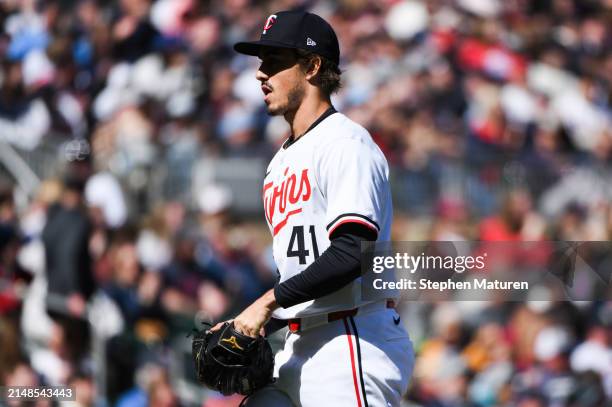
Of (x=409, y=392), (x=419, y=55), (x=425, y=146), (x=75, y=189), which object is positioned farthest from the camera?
(x=419, y=55)

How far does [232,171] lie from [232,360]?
5454 millimetres

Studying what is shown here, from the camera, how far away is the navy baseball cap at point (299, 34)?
3.65m

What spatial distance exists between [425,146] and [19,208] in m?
3.41

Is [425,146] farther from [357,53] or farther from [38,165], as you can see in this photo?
[38,165]

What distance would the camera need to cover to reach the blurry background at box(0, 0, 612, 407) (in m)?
7.36

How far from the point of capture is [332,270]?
337cm

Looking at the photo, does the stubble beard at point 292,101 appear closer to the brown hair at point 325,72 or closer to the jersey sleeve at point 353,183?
the brown hair at point 325,72

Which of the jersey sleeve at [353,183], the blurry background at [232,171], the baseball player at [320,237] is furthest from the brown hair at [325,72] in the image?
the blurry background at [232,171]

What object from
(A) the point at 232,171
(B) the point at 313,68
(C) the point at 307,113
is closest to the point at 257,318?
(C) the point at 307,113

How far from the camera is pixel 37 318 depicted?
7445 mm

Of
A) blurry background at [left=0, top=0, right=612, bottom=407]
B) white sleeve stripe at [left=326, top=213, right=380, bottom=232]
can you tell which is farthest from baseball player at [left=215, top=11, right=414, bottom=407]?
blurry background at [left=0, top=0, right=612, bottom=407]

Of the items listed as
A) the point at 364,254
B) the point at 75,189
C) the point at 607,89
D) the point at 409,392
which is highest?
the point at 607,89

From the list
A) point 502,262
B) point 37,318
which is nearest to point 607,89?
point 502,262

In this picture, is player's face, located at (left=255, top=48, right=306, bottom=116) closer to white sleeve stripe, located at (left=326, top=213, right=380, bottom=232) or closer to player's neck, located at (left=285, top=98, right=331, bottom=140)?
player's neck, located at (left=285, top=98, right=331, bottom=140)
